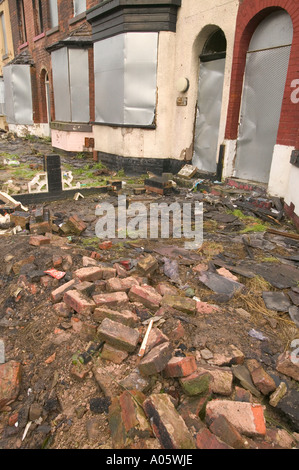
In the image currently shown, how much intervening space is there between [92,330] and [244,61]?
708 centimetres

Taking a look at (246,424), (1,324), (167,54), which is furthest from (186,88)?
(246,424)

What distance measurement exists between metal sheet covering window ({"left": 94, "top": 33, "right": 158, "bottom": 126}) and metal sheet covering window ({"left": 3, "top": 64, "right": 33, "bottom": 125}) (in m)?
9.07

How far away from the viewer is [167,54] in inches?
348

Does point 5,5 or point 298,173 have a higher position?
point 5,5

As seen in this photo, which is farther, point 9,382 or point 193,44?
point 193,44

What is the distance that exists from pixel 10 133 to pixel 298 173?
18022mm

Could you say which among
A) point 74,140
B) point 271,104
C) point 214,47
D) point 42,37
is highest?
point 42,37

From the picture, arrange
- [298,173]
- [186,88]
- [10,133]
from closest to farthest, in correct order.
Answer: [298,173] < [186,88] < [10,133]

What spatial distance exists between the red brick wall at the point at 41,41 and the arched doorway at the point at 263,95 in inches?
270

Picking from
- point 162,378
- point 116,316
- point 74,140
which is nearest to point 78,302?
point 116,316

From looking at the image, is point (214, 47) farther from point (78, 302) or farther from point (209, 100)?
point (78, 302)

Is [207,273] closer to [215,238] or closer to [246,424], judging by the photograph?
[215,238]

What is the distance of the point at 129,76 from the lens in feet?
30.3

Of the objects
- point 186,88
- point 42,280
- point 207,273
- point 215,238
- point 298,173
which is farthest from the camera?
point 186,88
